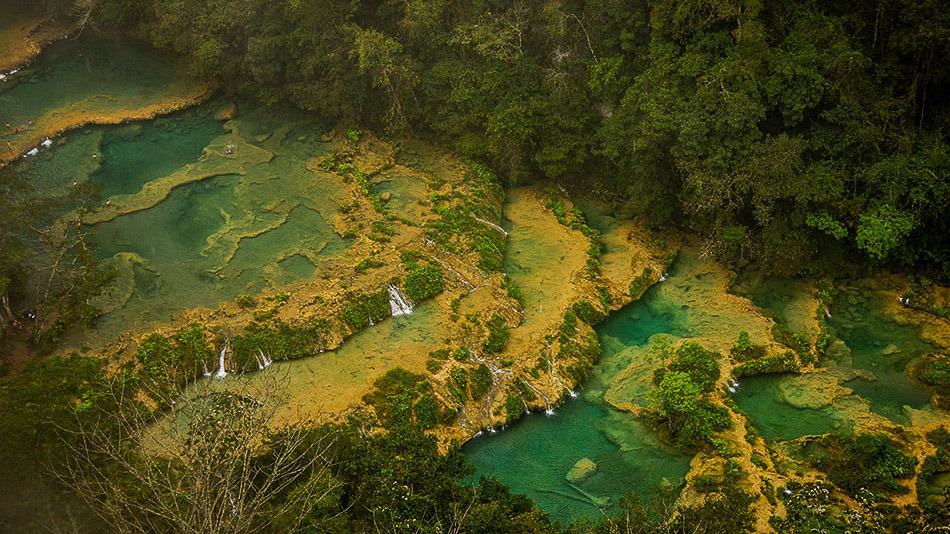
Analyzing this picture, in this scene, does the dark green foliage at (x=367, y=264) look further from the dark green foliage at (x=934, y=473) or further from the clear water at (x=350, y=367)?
the dark green foliage at (x=934, y=473)

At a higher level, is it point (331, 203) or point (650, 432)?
point (331, 203)

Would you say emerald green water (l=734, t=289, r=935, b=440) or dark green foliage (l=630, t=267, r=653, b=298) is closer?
emerald green water (l=734, t=289, r=935, b=440)

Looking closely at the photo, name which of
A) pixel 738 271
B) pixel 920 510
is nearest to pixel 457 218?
pixel 738 271

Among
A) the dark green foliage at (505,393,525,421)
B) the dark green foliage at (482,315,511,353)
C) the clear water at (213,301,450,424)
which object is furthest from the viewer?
the dark green foliage at (482,315,511,353)

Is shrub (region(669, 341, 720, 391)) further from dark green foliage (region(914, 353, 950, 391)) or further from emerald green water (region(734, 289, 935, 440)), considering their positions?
dark green foliage (region(914, 353, 950, 391))

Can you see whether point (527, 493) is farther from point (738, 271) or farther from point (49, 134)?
point (49, 134)

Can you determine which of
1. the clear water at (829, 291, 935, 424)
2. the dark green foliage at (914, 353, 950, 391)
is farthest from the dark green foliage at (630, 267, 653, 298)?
the dark green foliage at (914, 353, 950, 391)
